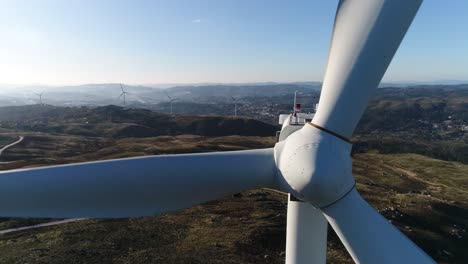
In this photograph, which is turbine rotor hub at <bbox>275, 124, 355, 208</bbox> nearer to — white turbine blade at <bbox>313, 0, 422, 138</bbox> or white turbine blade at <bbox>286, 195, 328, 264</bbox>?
white turbine blade at <bbox>313, 0, 422, 138</bbox>

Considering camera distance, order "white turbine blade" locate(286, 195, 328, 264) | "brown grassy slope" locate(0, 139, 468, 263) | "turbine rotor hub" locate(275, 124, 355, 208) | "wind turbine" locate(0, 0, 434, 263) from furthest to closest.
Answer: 1. "brown grassy slope" locate(0, 139, 468, 263)
2. "white turbine blade" locate(286, 195, 328, 264)
3. "wind turbine" locate(0, 0, 434, 263)
4. "turbine rotor hub" locate(275, 124, 355, 208)

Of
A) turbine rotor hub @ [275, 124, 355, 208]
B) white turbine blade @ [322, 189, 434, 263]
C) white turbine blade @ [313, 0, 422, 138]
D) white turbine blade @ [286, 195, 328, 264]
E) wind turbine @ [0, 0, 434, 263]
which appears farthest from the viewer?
white turbine blade @ [286, 195, 328, 264]

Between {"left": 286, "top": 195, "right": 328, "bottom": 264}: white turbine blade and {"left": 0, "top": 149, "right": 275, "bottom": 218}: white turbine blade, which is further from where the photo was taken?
{"left": 286, "top": 195, "right": 328, "bottom": 264}: white turbine blade

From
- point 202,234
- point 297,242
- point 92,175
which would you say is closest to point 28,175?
point 92,175

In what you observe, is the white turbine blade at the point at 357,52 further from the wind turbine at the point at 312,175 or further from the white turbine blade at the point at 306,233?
the white turbine blade at the point at 306,233

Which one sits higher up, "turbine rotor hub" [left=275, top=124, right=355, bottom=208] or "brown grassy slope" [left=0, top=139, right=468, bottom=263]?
"turbine rotor hub" [left=275, top=124, right=355, bottom=208]

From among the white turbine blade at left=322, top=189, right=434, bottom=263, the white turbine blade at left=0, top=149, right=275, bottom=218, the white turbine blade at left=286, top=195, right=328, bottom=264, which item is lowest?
the white turbine blade at left=286, top=195, right=328, bottom=264

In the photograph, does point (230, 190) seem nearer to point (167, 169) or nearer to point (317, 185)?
point (167, 169)

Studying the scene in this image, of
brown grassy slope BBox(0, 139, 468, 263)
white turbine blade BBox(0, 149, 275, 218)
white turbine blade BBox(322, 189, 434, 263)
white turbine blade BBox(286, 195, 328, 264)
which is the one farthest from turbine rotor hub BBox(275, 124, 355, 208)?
brown grassy slope BBox(0, 139, 468, 263)
